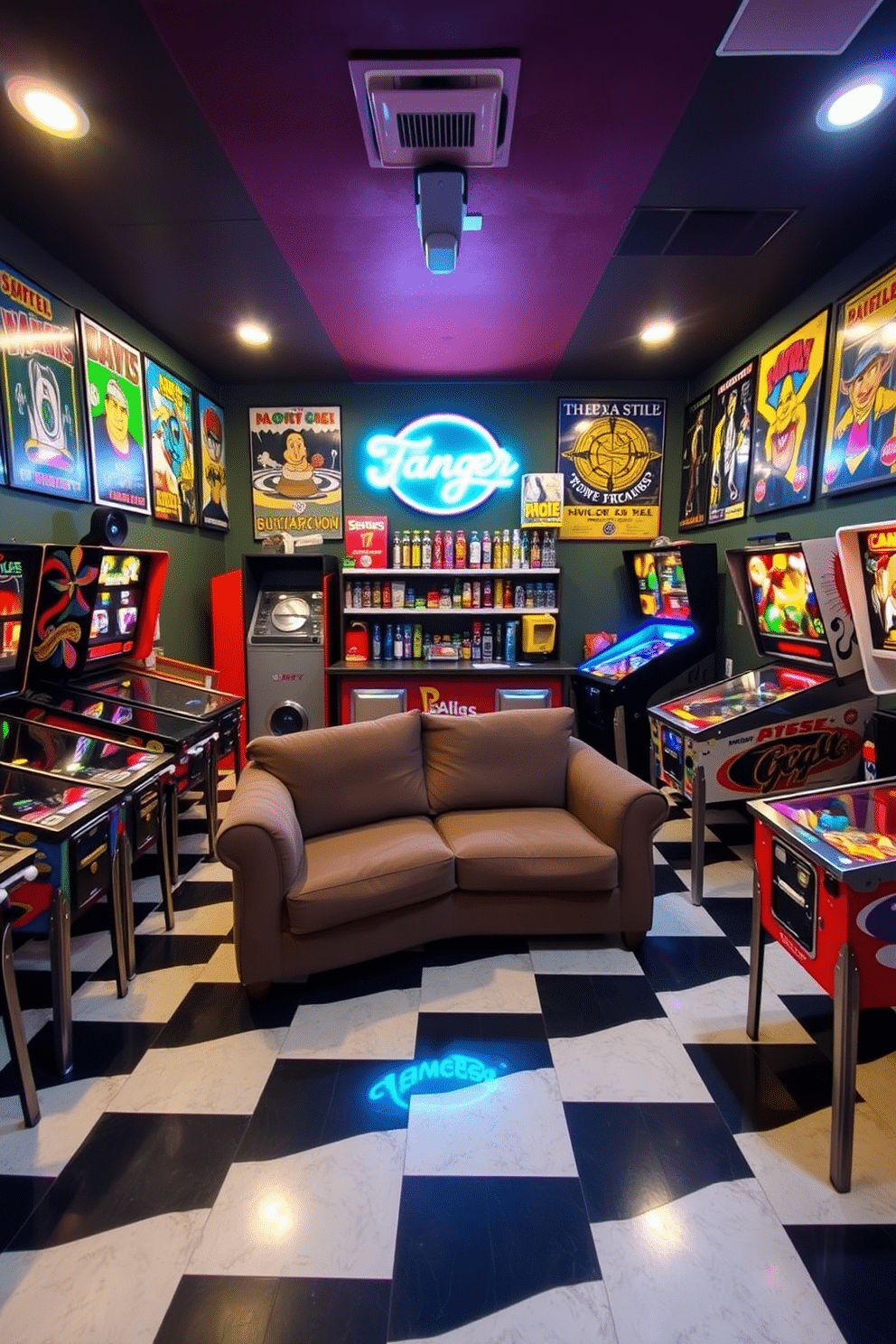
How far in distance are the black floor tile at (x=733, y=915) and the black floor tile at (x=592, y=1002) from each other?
0.56 meters

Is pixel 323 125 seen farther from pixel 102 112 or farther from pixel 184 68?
pixel 102 112

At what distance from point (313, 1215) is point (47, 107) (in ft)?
10.9

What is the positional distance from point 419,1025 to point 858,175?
3560mm

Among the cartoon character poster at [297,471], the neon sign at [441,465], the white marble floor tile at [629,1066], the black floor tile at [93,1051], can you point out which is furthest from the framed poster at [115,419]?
the white marble floor tile at [629,1066]

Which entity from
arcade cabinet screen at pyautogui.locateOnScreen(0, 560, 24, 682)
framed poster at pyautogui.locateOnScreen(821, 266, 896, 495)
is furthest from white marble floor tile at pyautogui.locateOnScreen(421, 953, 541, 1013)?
framed poster at pyautogui.locateOnScreen(821, 266, 896, 495)

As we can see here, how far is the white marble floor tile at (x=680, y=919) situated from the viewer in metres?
2.66

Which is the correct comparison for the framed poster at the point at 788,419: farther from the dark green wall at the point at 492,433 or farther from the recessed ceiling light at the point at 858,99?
the dark green wall at the point at 492,433

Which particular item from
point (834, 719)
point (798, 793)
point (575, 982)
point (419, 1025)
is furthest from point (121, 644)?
point (834, 719)

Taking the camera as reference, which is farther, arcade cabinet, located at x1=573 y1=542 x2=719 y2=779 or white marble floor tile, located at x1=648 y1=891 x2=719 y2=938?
arcade cabinet, located at x1=573 y1=542 x2=719 y2=779

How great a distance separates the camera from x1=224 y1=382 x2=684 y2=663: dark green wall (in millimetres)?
5184

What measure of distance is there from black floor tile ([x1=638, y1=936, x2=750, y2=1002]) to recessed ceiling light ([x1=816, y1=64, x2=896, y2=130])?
3001 millimetres

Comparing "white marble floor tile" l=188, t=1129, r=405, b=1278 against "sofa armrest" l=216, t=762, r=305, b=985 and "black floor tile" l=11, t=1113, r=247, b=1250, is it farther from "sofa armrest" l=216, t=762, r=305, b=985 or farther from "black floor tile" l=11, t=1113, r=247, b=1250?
"sofa armrest" l=216, t=762, r=305, b=985

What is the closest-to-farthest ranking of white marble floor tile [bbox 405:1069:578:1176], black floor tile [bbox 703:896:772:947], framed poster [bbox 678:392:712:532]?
1. white marble floor tile [bbox 405:1069:578:1176]
2. black floor tile [bbox 703:896:772:947]
3. framed poster [bbox 678:392:712:532]

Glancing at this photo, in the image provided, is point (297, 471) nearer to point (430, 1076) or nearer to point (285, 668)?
point (285, 668)
